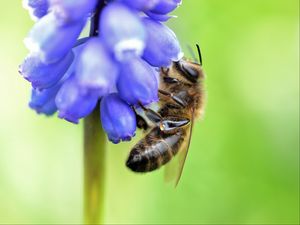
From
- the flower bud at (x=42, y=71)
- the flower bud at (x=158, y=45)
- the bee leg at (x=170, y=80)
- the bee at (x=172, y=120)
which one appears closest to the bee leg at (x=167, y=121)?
the bee at (x=172, y=120)

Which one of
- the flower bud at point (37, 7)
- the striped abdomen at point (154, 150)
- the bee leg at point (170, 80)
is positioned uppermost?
the flower bud at point (37, 7)

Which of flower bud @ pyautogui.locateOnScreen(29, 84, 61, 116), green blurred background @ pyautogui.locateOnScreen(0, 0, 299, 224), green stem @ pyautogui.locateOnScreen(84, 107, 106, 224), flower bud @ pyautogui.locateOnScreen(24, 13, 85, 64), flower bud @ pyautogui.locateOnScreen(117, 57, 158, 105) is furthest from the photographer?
green blurred background @ pyautogui.locateOnScreen(0, 0, 299, 224)

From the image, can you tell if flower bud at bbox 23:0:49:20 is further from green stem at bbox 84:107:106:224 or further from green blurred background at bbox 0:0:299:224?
green blurred background at bbox 0:0:299:224

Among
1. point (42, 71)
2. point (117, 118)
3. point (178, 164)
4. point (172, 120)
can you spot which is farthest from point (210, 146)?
point (42, 71)

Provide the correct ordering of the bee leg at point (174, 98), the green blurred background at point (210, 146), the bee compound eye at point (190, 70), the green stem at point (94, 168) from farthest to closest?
1. the green blurred background at point (210, 146)
2. the bee compound eye at point (190, 70)
3. the bee leg at point (174, 98)
4. the green stem at point (94, 168)

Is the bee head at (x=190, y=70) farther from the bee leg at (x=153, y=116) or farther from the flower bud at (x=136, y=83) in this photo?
the flower bud at (x=136, y=83)

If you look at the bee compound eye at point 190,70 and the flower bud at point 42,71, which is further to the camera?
the bee compound eye at point 190,70

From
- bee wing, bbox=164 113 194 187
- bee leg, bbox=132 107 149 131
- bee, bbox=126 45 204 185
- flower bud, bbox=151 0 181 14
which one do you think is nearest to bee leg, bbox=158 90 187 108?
bee, bbox=126 45 204 185
